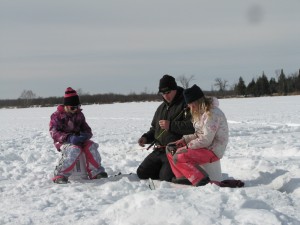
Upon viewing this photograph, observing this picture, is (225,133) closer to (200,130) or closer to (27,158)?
(200,130)

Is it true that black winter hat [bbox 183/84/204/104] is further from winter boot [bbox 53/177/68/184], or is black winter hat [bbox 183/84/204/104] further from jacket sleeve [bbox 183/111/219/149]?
winter boot [bbox 53/177/68/184]

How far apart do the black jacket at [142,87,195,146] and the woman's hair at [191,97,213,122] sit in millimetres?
351

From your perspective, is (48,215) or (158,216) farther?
(48,215)

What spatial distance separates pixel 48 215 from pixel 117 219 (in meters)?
0.85

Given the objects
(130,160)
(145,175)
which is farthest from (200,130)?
(130,160)

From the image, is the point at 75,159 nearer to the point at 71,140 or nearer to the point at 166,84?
the point at 71,140

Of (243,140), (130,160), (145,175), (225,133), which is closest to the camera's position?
(225,133)

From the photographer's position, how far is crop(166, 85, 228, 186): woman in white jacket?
5.08 meters

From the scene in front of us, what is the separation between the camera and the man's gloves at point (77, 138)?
19.9 feet

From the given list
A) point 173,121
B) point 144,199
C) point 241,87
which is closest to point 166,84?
point 173,121

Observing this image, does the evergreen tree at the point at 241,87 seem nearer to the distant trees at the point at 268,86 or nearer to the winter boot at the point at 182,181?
the distant trees at the point at 268,86

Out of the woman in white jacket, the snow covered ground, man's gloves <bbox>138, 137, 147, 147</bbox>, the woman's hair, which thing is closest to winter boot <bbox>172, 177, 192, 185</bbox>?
the woman in white jacket

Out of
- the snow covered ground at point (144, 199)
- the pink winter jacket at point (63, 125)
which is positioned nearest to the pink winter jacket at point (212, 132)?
the snow covered ground at point (144, 199)

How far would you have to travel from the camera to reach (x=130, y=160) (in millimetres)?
7785
